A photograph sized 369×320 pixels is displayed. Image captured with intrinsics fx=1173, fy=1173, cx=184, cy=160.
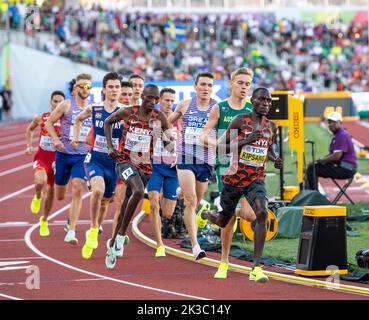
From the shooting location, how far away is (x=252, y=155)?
441 inches

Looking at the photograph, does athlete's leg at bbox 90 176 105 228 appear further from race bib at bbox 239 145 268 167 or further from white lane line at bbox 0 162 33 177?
white lane line at bbox 0 162 33 177

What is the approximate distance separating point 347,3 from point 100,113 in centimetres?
5995

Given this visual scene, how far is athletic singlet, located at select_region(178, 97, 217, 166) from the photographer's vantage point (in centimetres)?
1302

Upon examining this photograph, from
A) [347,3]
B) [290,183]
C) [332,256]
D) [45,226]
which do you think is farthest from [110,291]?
[347,3]

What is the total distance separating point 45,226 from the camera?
16016 millimetres

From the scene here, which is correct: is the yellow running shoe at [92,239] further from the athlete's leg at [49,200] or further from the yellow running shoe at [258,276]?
the yellow running shoe at [258,276]

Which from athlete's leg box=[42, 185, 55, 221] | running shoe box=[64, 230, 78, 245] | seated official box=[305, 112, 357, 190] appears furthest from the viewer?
seated official box=[305, 112, 357, 190]

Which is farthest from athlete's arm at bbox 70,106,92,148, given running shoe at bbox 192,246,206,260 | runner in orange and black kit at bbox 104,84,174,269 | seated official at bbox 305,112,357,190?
seated official at bbox 305,112,357,190

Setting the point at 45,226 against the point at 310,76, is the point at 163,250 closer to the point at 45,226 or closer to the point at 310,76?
the point at 45,226

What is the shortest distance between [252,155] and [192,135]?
79.3 inches

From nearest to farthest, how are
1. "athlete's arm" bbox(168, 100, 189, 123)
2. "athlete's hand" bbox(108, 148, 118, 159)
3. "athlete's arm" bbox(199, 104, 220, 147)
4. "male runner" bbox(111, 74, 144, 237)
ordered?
"athlete's arm" bbox(199, 104, 220, 147)
"athlete's hand" bbox(108, 148, 118, 159)
"athlete's arm" bbox(168, 100, 189, 123)
"male runner" bbox(111, 74, 144, 237)

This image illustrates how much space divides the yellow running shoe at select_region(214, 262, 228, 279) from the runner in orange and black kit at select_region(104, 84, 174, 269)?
4.41ft

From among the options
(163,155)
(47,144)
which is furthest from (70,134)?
(163,155)
